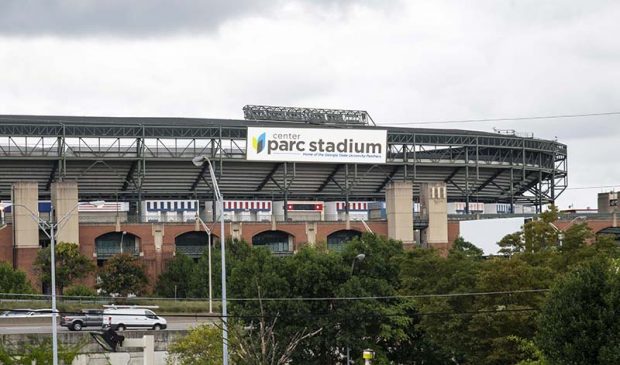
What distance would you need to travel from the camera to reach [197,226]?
4535 inches

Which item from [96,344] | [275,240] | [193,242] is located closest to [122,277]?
[193,242]

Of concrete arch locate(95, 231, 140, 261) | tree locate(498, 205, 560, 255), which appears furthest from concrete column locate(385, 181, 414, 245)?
tree locate(498, 205, 560, 255)

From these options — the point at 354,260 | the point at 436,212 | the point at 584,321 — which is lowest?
the point at 584,321

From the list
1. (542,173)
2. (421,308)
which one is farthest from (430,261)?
(542,173)

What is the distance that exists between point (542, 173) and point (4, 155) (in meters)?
67.3

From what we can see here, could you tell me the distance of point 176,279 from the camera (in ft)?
342

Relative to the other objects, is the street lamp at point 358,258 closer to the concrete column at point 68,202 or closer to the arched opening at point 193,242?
the concrete column at point 68,202

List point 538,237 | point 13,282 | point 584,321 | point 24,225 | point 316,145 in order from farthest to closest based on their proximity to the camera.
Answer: point 316,145 → point 24,225 → point 13,282 → point 538,237 → point 584,321

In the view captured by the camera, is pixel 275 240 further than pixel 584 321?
Yes

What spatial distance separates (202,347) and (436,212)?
68.6 meters

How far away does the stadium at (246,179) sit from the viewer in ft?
368

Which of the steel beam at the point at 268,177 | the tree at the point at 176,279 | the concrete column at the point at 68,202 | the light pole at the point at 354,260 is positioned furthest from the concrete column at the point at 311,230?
the light pole at the point at 354,260

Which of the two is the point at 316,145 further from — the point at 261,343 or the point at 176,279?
the point at 261,343

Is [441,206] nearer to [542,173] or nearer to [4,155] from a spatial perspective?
[542,173]
